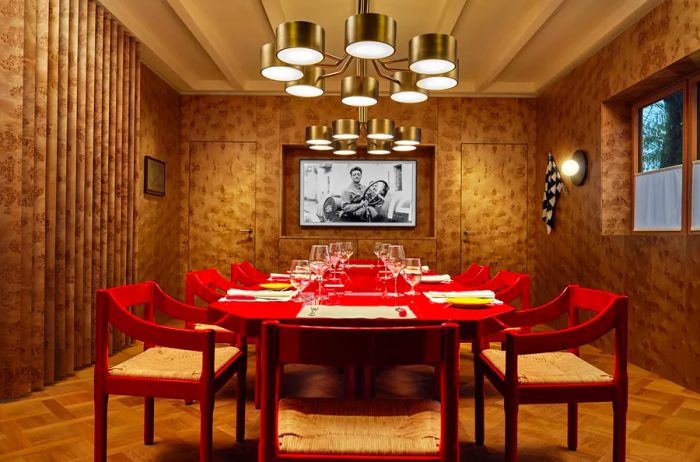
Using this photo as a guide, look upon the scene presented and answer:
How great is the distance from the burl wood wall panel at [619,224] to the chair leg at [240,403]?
9.87 feet

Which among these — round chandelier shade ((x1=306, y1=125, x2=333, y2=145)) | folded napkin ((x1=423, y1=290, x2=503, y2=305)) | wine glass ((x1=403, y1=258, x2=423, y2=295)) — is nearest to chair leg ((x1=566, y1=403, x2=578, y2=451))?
folded napkin ((x1=423, y1=290, x2=503, y2=305))

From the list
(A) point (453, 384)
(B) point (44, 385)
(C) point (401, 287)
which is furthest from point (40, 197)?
(A) point (453, 384)

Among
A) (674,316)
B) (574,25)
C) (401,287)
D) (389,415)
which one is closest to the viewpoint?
(389,415)

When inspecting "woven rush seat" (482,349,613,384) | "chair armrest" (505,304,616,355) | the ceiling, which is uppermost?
the ceiling

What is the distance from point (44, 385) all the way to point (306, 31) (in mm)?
2909

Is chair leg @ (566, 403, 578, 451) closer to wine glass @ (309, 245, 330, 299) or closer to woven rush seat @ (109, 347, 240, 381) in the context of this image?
wine glass @ (309, 245, 330, 299)

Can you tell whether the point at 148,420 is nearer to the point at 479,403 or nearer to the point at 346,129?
the point at 479,403

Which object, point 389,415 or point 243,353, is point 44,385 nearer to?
point 243,353

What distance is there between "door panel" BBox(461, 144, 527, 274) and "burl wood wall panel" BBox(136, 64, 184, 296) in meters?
3.69

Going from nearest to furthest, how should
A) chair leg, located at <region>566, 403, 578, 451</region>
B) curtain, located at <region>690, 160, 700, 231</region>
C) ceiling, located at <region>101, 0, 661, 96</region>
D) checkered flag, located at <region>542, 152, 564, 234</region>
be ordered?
chair leg, located at <region>566, 403, 578, 451</region> < curtain, located at <region>690, 160, 700, 231</region> < ceiling, located at <region>101, 0, 661, 96</region> < checkered flag, located at <region>542, 152, 564, 234</region>

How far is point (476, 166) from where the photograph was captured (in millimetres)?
6441

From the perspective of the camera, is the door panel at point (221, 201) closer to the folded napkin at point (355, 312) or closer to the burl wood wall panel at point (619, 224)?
the burl wood wall panel at point (619, 224)

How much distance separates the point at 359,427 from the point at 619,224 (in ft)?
13.6

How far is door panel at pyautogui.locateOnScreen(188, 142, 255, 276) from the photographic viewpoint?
6.45 meters
